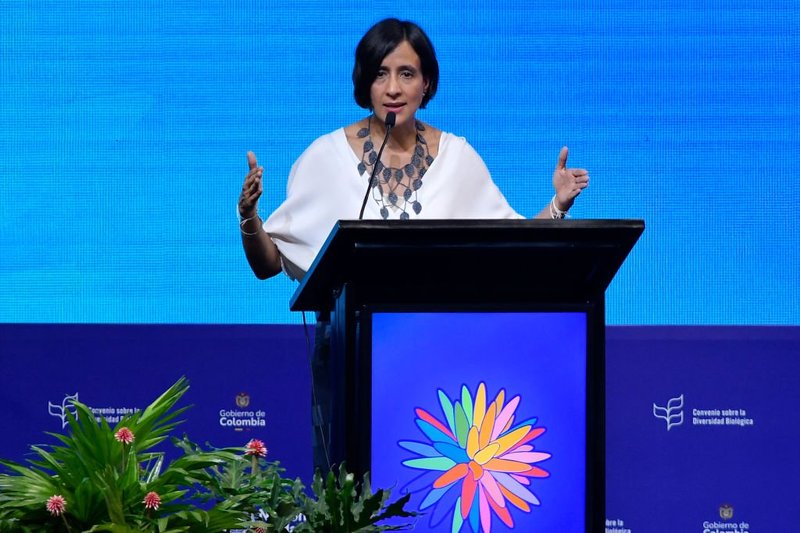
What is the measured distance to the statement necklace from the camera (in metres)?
2.71

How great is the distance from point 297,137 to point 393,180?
133 cm

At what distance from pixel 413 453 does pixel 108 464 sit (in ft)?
1.62

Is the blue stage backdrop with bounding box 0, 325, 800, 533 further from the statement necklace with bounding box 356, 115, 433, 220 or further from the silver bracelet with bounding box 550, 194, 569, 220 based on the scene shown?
the silver bracelet with bounding box 550, 194, 569, 220

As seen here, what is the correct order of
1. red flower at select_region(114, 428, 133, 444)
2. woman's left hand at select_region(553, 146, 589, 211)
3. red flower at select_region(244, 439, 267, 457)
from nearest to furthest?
red flower at select_region(114, 428, 133, 444) → red flower at select_region(244, 439, 267, 457) → woman's left hand at select_region(553, 146, 589, 211)

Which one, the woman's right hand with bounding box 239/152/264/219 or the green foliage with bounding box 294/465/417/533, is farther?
the woman's right hand with bounding box 239/152/264/219

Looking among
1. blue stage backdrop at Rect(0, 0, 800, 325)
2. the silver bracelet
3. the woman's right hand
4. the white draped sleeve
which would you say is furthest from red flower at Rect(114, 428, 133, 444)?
blue stage backdrop at Rect(0, 0, 800, 325)

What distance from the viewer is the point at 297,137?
4.01 meters

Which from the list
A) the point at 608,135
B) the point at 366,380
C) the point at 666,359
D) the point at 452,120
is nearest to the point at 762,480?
the point at 666,359

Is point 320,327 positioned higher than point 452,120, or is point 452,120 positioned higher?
point 452,120

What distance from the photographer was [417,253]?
2.02 m

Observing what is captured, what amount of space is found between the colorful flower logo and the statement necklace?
74 cm

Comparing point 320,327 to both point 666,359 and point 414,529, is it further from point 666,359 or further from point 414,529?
point 666,359

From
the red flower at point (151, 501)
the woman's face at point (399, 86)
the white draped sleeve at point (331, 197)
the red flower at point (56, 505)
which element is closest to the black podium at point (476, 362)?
the red flower at point (151, 501)

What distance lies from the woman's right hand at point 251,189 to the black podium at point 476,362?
34cm
